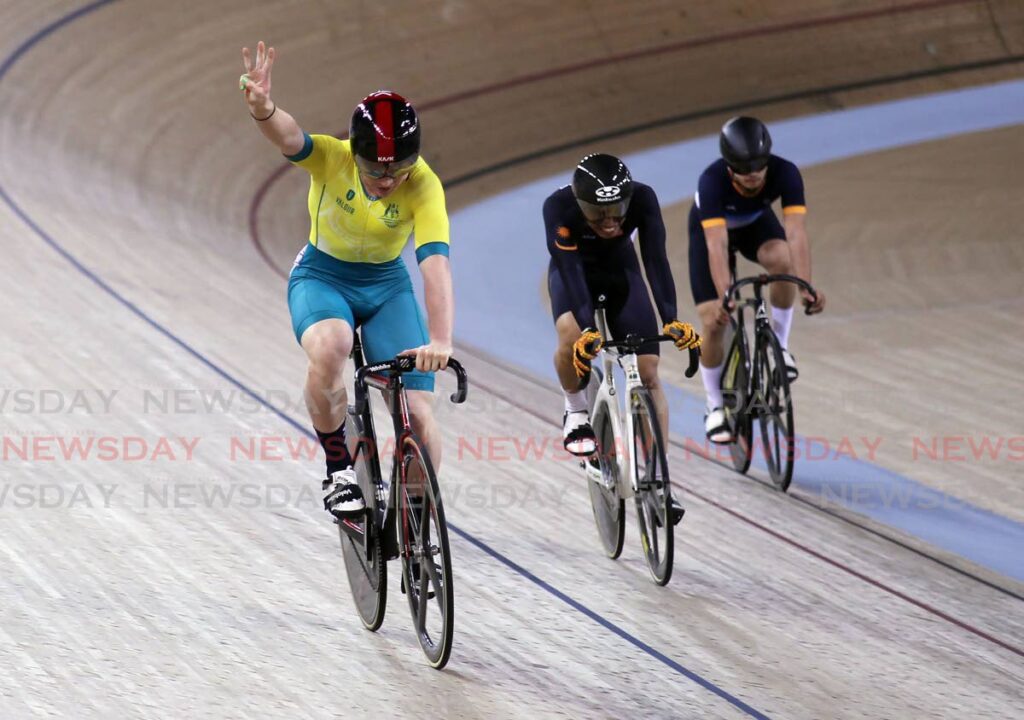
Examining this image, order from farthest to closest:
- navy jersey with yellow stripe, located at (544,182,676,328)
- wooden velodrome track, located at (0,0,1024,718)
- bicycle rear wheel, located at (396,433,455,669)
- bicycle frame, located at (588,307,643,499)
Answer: navy jersey with yellow stripe, located at (544,182,676,328) → bicycle frame, located at (588,307,643,499) → wooden velodrome track, located at (0,0,1024,718) → bicycle rear wheel, located at (396,433,455,669)

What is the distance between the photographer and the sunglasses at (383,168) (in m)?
2.77

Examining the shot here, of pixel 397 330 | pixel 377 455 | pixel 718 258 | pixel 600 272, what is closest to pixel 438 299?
pixel 397 330

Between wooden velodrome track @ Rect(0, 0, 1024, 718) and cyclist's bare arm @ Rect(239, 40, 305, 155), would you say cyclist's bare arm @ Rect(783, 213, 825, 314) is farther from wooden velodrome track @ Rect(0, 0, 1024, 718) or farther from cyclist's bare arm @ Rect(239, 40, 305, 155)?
cyclist's bare arm @ Rect(239, 40, 305, 155)

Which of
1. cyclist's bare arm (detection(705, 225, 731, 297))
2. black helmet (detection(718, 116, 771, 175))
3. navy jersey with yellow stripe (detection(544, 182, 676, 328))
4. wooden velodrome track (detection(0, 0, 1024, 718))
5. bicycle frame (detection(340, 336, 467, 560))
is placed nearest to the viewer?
bicycle frame (detection(340, 336, 467, 560))

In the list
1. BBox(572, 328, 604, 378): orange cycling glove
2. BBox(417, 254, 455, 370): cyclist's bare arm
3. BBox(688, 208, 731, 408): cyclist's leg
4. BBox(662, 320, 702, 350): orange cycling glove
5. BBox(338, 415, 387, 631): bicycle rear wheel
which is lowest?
BBox(338, 415, 387, 631): bicycle rear wheel

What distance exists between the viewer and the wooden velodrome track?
2.89 meters

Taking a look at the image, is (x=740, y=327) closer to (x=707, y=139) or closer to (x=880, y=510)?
(x=880, y=510)

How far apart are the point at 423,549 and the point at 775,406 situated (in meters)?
1.88

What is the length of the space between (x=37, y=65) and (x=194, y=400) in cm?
431

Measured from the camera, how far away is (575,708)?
2734 mm

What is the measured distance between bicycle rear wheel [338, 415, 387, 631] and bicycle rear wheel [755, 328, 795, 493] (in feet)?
5.40

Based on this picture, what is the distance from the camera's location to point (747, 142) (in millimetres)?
4172

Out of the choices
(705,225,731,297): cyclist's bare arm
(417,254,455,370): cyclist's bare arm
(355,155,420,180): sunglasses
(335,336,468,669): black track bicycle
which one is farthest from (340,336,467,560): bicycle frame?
(705,225,731,297): cyclist's bare arm

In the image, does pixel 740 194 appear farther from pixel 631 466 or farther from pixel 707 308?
pixel 631 466
